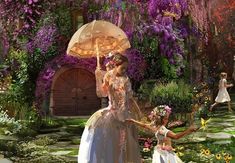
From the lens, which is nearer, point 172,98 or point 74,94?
point 172,98

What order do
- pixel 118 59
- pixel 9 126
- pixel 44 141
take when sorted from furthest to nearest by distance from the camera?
pixel 9 126 < pixel 44 141 < pixel 118 59

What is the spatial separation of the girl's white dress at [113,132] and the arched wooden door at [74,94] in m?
12.8

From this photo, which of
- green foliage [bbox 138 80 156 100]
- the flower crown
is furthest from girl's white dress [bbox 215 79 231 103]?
the flower crown

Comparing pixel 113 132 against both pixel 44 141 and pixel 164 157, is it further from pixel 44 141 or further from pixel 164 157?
pixel 44 141

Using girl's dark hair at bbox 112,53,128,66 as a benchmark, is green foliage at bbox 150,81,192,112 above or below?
below

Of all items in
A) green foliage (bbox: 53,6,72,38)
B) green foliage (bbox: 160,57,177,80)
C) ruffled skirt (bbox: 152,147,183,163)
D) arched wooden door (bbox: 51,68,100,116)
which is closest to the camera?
ruffled skirt (bbox: 152,147,183,163)

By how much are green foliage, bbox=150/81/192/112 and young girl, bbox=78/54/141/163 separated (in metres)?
8.35

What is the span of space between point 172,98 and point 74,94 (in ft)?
19.3

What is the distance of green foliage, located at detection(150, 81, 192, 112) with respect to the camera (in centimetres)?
1620

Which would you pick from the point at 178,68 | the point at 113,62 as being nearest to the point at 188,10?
the point at 178,68

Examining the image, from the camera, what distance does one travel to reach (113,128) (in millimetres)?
7836

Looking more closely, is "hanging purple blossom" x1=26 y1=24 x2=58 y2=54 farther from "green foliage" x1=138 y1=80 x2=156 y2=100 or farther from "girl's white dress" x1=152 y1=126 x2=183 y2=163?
"girl's white dress" x1=152 y1=126 x2=183 y2=163

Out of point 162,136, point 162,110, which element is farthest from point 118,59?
point 162,136

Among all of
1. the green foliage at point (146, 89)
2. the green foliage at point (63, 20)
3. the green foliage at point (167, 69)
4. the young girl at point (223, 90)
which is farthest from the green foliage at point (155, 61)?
the green foliage at point (63, 20)
